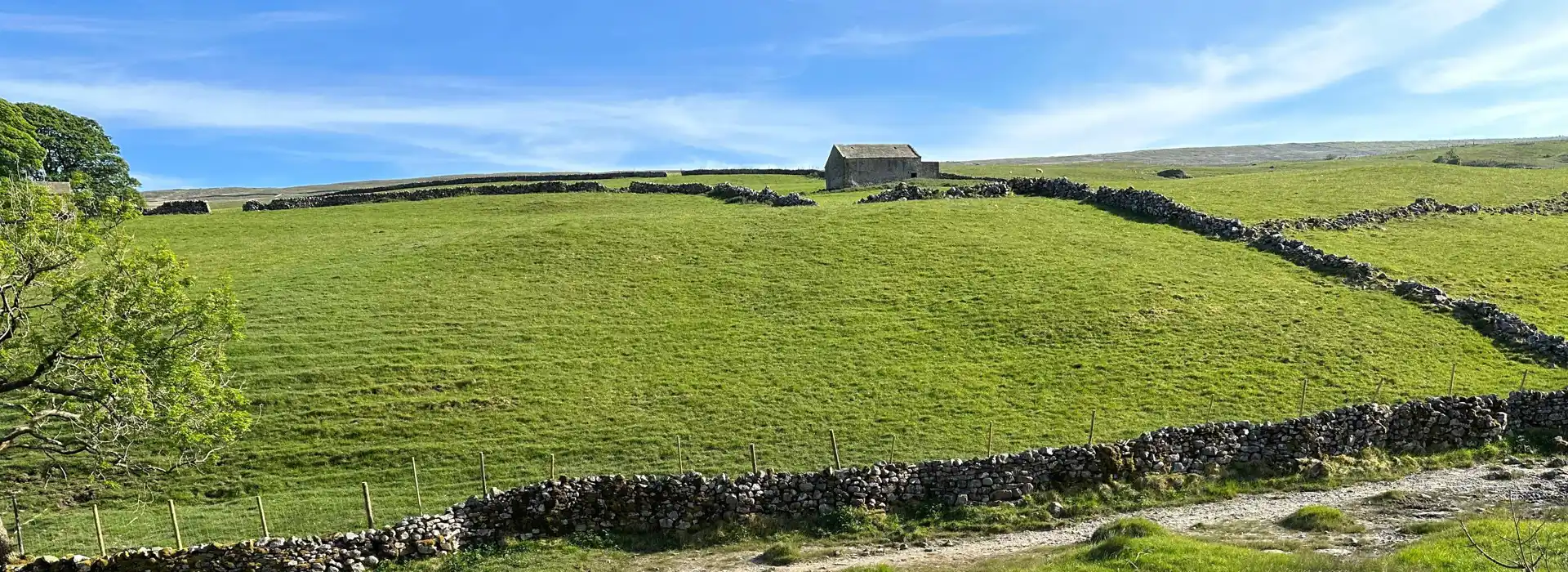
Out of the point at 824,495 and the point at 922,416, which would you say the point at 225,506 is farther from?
the point at 922,416

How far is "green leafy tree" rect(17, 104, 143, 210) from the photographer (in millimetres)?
70000

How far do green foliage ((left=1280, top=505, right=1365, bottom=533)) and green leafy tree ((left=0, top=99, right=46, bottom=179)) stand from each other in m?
72.2

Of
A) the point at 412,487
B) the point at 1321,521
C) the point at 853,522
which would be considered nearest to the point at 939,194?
the point at 853,522

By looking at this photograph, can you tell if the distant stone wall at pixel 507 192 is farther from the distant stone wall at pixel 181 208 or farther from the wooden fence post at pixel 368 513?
the wooden fence post at pixel 368 513

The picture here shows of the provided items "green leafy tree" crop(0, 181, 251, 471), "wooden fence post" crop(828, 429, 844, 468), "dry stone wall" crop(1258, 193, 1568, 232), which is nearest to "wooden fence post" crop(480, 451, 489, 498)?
"green leafy tree" crop(0, 181, 251, 471)

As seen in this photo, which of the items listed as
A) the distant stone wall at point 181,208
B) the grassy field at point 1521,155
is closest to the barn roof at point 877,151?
the distant stone wall at point 181,208

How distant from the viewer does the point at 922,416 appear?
24438mm

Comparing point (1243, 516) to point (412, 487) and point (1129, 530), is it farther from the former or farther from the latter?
point (412, 487)

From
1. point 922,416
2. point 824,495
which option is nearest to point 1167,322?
point 922,416

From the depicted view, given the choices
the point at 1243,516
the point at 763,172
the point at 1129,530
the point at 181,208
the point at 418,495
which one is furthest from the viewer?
the point at 763,172

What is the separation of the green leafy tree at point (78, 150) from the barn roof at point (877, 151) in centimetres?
5804

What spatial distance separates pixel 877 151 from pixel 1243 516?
61.0 meters

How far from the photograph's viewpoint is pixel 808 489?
19.4 metres

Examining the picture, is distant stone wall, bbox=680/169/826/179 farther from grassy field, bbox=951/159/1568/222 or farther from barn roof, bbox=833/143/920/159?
grassy field, bbox=951/159/1568/222
